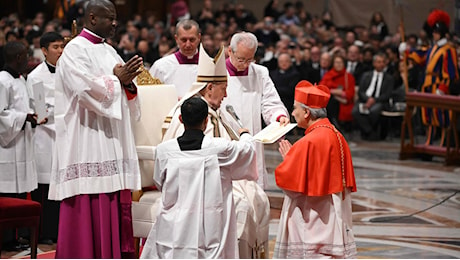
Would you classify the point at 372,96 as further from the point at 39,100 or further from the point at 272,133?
the point at 272,133

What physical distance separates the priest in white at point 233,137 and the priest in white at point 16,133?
165 centimetres

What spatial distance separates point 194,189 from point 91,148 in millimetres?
930

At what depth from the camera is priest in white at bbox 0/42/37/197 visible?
8020mm

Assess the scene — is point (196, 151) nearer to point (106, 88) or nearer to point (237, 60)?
point (106, 88)

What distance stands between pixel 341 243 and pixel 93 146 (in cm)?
180

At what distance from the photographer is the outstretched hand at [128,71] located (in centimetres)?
657

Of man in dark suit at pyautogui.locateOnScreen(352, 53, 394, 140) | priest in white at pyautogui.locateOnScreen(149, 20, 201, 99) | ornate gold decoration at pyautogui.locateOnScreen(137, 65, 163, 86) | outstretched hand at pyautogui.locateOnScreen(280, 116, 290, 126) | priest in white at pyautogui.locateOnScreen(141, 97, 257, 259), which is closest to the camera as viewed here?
priest in white at pyautogui.locateOnScreen(141, 97, 257, 259)

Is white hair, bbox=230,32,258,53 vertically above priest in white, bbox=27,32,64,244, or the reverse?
white hair, bbox=230,32,258,53

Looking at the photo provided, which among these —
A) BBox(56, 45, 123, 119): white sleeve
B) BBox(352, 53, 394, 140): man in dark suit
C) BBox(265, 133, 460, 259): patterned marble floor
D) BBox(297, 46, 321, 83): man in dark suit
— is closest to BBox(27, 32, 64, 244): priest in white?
BBox(56, 45, 123, 119): white sleeve

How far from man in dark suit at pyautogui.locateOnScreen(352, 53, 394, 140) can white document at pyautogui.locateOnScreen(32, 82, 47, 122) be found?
9.05 meters

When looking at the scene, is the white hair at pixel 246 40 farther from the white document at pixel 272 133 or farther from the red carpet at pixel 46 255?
the red carpet at pixel 46 255

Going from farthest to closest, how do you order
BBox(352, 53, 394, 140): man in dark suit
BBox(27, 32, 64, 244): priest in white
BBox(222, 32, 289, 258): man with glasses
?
BBox(352, 53, 394, 140): man in dark suit → BBox(27, 32, 64, 244): priest in white → BBox(222, 32, 289, 258): man with glasses

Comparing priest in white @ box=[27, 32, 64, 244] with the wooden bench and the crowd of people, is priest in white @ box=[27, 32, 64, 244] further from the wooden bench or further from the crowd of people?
the wooden bench

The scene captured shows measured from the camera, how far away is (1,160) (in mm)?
8070
